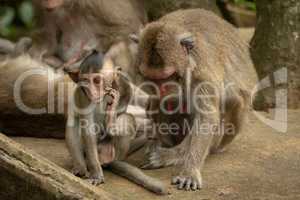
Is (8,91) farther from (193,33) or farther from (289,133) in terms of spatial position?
(289,133)

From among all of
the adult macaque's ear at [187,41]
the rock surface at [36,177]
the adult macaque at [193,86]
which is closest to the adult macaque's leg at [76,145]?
the adult macaque at [193,86]

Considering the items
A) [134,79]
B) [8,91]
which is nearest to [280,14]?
[134,79]

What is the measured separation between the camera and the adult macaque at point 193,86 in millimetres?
6254

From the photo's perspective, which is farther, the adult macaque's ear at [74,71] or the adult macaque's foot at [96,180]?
the adult macaque's foot at [96,180]

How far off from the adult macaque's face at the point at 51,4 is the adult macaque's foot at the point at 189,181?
11.1 ft

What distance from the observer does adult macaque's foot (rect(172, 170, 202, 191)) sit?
6242 millimetres

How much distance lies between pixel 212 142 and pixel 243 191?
0.89 metres

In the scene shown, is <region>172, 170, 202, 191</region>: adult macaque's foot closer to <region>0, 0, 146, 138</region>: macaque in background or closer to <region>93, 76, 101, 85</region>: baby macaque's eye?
<region>93, 76, 101, 85</region>: baby macaque's eye

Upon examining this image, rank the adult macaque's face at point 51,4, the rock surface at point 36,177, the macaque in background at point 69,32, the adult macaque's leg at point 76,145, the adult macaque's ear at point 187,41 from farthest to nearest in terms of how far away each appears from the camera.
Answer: the adult macaque's face at point 51,4 < the macaque in background at point 69,32 < the adult macaque's ear at point 187,41 < the adult macaque's leg at point 76,145 < the rock surface at point 36,177

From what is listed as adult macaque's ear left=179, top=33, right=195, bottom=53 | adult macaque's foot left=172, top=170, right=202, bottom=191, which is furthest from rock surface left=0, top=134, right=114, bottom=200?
adult macaque's ear left=179, top=33, right=195, bottom=53

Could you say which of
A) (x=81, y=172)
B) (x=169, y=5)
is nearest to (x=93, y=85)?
(x=81, y=172)

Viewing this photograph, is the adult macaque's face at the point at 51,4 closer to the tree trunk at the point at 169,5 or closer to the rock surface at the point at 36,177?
the tree trunk at the point at 169,5

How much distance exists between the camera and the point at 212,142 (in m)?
6.88

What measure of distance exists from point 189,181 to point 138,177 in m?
0.46
